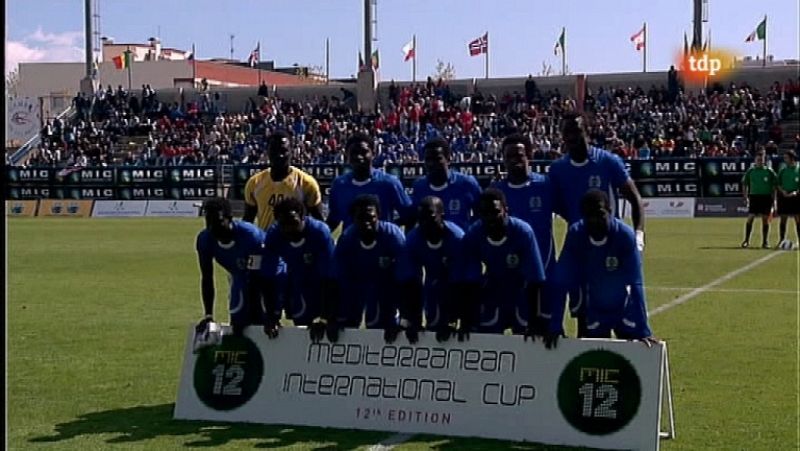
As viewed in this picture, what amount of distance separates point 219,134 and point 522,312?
42213 mm

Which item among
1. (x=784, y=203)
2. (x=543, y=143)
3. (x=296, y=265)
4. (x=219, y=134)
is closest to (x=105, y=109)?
(x=219, y=134)

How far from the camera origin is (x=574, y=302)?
7914 mm

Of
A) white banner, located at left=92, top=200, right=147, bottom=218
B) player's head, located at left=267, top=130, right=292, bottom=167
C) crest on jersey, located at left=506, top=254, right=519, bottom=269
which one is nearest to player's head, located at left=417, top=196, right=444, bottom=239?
crest on jersey, located at left=506, top=254, right=519, bottom=269

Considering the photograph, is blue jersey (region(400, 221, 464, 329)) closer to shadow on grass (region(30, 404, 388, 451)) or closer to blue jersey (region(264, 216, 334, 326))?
blue jersey (region(264, 216, 334, 326))

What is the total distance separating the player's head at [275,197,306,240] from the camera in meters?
7.82

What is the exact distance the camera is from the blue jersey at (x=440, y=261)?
7.71m

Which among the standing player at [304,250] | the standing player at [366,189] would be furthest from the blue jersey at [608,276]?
the standing player at [366,189]

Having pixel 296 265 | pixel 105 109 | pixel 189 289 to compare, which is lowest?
pixel 189 289

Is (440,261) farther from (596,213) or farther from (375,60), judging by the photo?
(375,60)

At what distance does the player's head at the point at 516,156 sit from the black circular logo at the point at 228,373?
7.31ft

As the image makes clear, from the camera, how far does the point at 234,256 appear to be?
8281 mm

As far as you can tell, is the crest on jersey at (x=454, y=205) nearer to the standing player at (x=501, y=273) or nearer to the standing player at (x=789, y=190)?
the standing player at (x=501, y=273)

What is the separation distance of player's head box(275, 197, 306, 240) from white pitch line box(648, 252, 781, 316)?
21.2 ft

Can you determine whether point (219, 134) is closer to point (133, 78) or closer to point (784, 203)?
point (784, 203)
